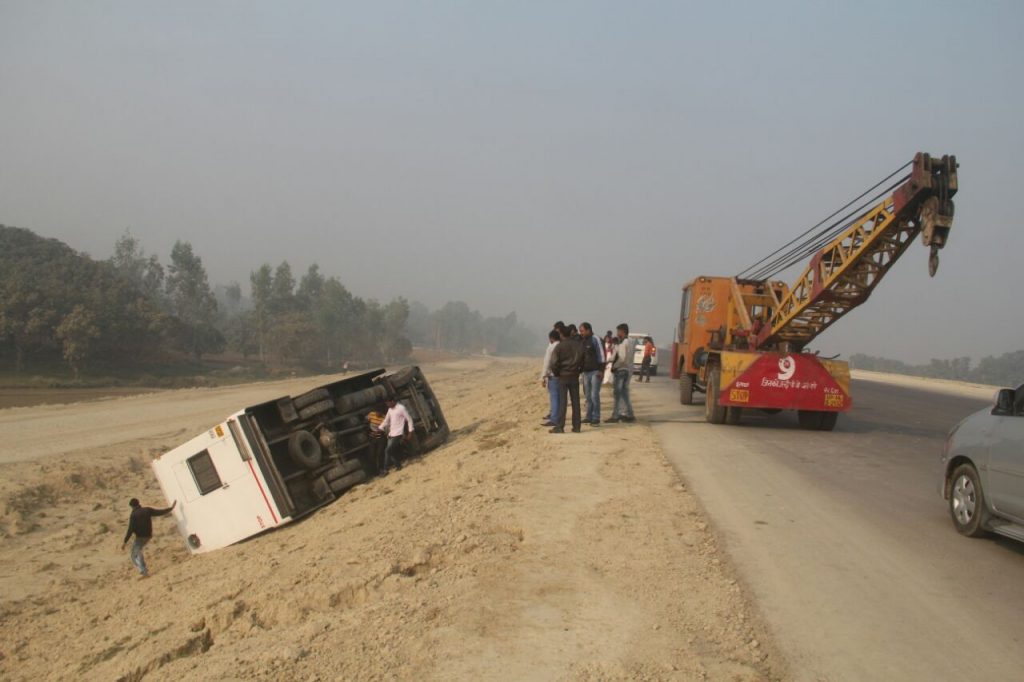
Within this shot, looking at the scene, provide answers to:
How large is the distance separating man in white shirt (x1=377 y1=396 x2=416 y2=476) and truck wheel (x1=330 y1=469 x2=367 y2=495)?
1.93 ft

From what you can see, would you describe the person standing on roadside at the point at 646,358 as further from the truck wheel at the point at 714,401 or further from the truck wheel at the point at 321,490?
the truck wheel at the point at 321,490

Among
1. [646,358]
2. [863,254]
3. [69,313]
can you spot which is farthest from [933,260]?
[69,313]

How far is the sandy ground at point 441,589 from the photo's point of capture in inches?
165

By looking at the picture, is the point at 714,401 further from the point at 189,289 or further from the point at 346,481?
the point at 189,289

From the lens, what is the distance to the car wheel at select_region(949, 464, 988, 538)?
6.61 m

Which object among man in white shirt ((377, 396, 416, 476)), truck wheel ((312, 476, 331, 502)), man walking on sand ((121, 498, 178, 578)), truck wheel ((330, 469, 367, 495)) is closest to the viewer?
man walking on sand ((121, 498, 178, 578))

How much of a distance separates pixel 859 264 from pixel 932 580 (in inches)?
347

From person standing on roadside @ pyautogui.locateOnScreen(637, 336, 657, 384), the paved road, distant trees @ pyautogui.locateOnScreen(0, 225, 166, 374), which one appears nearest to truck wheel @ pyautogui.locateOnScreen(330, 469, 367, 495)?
the paved road

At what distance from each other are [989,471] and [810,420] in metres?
8.45

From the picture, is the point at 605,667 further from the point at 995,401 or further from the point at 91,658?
the point at 995,401

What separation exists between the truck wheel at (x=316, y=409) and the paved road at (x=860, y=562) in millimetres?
5747

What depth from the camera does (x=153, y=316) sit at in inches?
2143

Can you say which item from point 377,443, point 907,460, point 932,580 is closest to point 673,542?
point 932,580

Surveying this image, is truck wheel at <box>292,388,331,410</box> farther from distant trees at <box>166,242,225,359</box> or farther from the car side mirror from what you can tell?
distant trees at <box>166,242,225,359</box>
